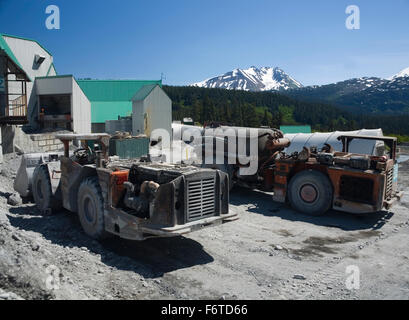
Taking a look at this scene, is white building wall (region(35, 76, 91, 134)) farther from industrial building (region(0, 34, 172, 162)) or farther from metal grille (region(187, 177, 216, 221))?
metal grille (region(187, 177, 216, 221))

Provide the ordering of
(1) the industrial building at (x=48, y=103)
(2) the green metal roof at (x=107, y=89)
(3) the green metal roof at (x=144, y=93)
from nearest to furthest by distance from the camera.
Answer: (1) the industrial building at (x=48, y=103)
(3) the green metal roof at (x=144, y=93)
(2) the green metal roof at (x=107, y=89)

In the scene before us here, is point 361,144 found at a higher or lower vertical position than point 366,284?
higher

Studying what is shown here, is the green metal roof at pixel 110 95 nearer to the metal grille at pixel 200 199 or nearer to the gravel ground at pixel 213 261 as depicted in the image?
the gravel ground at pixel 213 261

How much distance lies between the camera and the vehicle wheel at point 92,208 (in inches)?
285

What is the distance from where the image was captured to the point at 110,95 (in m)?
38.1

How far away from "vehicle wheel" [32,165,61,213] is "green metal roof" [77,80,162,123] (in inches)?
968

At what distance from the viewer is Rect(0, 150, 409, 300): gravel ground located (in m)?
5.39

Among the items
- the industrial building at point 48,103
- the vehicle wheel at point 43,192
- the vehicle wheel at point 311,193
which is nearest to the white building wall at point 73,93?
the industrial building at point 48,103

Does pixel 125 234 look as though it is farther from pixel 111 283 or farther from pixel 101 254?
pixel 111 283

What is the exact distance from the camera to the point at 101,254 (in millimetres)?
6855

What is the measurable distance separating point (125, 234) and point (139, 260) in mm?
543

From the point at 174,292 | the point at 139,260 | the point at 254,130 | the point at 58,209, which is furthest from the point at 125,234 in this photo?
the point at 254,130
